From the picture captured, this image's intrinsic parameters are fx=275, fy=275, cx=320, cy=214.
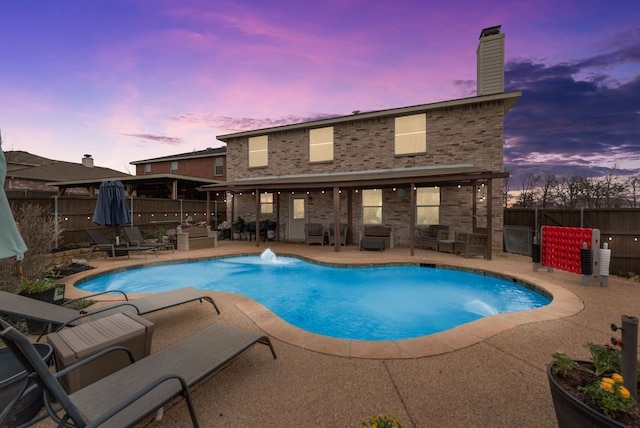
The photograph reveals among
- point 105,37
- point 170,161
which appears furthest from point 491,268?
point 170,161

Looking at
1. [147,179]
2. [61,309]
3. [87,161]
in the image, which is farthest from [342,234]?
[87,161]

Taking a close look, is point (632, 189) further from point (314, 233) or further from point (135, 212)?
point (135, 212)

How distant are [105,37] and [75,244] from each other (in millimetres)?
8149

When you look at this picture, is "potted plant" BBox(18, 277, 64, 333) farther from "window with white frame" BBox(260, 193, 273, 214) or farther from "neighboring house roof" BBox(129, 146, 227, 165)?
"neighboring house roof" BBox(129, 146, 227, 165)

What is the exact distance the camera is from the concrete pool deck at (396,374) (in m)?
2.33

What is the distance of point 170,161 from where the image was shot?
25.7m

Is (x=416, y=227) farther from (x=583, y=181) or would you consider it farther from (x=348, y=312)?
(x=583, y=181)

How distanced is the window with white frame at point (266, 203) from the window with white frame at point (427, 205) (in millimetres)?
8332

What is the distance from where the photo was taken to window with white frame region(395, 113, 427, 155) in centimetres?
1284

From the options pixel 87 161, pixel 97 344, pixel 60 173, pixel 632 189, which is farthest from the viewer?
pixel 87 161

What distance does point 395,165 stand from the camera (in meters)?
13.3

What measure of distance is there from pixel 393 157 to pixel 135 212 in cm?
1261

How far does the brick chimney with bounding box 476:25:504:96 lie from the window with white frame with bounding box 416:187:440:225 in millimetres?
5027

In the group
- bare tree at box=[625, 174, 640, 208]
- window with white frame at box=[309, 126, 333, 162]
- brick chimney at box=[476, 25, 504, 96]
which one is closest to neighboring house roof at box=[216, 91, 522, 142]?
window with white frame at box=[309, 126, 333, 162]
